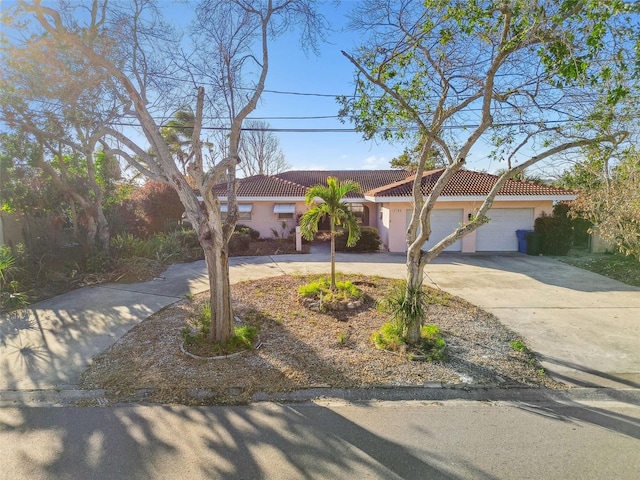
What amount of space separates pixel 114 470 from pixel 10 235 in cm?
Result: 1335

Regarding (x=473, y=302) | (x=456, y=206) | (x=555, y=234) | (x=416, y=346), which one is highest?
(x=456, y=206)

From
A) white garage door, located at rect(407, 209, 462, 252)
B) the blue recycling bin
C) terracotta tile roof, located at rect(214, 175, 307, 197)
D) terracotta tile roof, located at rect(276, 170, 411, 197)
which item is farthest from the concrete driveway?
terracotta tile roof, located at rect(276, 170, 411, 197)

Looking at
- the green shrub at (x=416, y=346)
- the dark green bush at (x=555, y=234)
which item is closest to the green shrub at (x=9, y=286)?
the green shrub at (x=416, y=346)

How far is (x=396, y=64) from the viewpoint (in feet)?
19.4

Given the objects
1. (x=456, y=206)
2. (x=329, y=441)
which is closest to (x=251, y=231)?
(x=456, y=206)

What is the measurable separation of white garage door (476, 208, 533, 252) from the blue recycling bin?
156 mm

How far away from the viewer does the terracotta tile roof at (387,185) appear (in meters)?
15.5

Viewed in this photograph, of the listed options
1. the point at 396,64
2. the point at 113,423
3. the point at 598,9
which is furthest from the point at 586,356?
the point at 113,423

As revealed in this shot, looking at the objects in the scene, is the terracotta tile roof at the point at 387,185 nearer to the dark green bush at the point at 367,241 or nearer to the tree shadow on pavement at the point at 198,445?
the dark green bush at the point at 367,241

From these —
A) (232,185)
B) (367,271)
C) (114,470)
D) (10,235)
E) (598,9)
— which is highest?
(598,9)

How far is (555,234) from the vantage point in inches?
601

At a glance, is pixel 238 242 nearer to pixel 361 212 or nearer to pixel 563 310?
pixel 361 212

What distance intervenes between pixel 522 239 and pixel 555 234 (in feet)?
4.15

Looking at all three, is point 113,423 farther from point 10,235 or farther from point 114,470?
point 10,235
